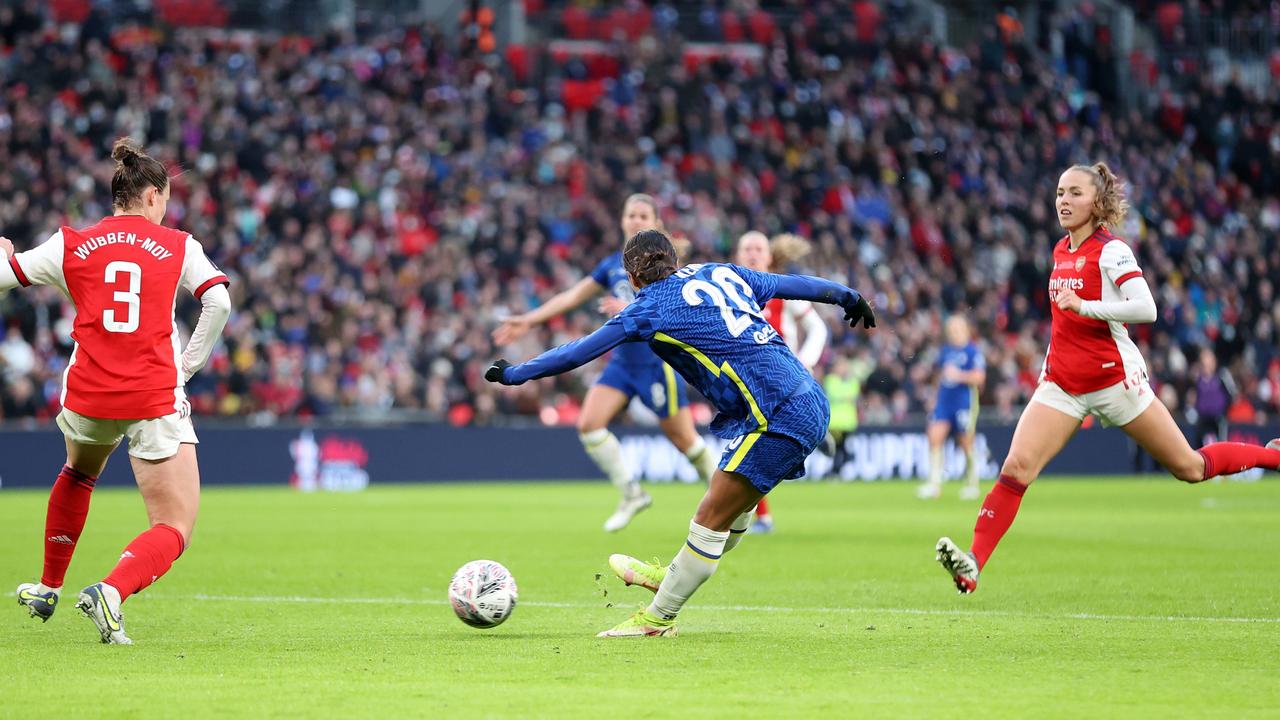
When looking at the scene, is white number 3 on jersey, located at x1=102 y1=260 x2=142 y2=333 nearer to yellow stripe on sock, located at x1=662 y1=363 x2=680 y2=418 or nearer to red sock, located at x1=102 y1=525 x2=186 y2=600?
red sock, located at x1=102 y1=525 x2=186 y2=600

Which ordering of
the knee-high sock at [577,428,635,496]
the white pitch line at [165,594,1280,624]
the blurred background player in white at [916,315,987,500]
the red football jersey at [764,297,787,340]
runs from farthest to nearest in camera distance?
the blurred background player in white at [916,315,987,500] < the knee-high sock at [577,428,635,496] < the red football jersey at [764,297,787,340] < the white pitch line at [165,594,1280,624]

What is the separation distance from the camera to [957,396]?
22625 millimetres

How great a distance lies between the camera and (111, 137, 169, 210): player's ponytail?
7.91 meters

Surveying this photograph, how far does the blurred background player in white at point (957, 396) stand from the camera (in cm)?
2231

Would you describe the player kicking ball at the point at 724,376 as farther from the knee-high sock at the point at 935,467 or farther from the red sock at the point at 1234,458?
the knee-high sock at the point at 935,467

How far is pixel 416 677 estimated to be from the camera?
667 centimetres

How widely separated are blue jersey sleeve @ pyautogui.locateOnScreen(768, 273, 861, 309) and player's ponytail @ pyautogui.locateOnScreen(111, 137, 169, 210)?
9.72 feet

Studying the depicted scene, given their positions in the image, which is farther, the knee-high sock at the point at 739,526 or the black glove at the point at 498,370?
the knee-high sock at the point at 739,526

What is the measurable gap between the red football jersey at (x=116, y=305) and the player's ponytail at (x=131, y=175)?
6.6 inches

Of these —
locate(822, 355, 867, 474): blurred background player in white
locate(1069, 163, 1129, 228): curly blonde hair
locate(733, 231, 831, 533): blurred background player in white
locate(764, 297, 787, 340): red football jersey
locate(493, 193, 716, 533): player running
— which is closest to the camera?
locate(1069, 163, 1129, 228): curly blonde hair

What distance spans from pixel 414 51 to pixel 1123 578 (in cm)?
2516

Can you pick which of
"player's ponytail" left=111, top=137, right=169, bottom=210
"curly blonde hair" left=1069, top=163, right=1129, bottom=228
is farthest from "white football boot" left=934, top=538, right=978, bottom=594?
"player's ponytail" left=111, top=137, right=169, bottom=210

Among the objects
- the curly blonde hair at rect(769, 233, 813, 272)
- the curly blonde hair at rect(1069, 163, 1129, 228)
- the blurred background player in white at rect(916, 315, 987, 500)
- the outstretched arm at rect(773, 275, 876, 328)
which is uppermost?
the curly blonde hair at rect(1069, 163, 1129, 228)

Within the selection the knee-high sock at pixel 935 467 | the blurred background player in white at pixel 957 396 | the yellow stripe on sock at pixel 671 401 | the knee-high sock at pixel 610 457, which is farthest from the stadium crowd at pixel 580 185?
the yellow stripe on sock at pixel 671 401
